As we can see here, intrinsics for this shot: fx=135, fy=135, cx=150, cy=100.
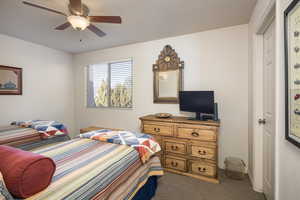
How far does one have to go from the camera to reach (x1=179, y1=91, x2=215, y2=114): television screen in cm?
223

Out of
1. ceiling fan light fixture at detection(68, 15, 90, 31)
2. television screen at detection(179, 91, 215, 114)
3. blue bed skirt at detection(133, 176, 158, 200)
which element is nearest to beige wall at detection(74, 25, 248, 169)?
television screen at detection(179, 91, 215, 114)

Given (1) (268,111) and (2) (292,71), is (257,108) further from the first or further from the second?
(2) (292,71)

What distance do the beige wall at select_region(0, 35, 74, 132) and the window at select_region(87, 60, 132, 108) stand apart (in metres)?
0.68

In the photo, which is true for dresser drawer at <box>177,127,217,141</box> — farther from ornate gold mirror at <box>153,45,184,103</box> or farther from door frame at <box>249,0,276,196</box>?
ornate gold mirror at <box>153,45,184,103</box>

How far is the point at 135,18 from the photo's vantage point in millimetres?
2223

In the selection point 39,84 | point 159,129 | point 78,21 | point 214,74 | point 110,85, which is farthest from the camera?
point 110,85

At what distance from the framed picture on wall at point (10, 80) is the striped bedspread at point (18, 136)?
3.28ft

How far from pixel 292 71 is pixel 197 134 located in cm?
147

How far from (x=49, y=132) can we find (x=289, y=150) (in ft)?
10.4

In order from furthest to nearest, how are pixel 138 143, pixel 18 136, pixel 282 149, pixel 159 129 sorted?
pixel 159 129 → pixel 18 136 → pixel 138 143 → pixel 282 149

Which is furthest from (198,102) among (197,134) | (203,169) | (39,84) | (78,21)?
(39,84)

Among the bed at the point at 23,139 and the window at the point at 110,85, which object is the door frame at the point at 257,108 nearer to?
the window at the point at 110,85

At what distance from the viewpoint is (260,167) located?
1.87m

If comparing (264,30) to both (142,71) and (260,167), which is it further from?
(142,71)
